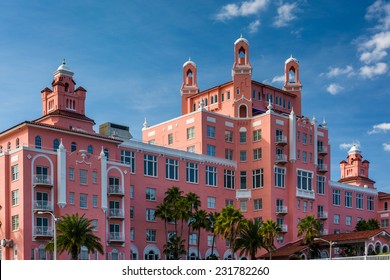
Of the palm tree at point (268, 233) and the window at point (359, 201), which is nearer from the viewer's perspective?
the palm tree at point (268, 233)

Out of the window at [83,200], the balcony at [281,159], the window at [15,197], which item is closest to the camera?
the window at [15,197]

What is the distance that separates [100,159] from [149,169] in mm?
10565

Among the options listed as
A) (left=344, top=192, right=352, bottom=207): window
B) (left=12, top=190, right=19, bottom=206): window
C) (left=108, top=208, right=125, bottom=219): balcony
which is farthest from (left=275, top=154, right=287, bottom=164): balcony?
(left=12, top=190, right=19, bottom=206): window

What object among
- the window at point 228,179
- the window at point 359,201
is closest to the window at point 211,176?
the window at point 228,179

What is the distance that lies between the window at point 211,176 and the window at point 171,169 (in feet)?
17.7

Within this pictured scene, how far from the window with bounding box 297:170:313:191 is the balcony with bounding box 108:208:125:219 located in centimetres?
3031

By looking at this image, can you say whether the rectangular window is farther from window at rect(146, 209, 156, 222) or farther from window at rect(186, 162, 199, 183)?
window at rect(186, 162, 199, 183)

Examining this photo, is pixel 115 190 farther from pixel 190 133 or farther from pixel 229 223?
pixel 190 133

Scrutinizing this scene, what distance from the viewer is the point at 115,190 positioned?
74625 mm

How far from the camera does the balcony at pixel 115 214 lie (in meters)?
73.6

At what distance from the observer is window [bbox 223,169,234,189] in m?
91.9

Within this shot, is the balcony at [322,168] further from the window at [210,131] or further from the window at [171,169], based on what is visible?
the window at [171,169]

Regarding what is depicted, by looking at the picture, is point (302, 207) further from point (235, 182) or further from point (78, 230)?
point (78, 230)
